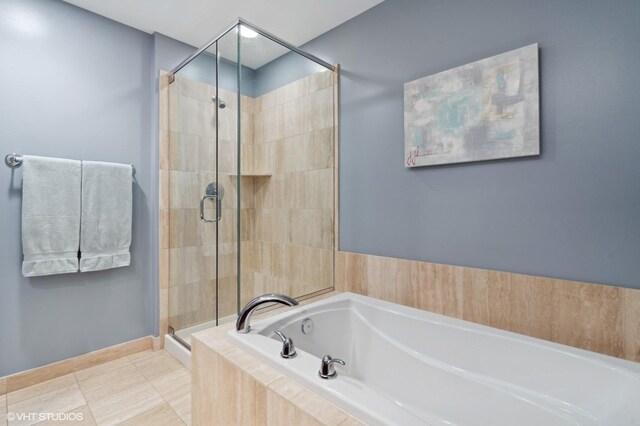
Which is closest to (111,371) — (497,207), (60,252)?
(60,252)

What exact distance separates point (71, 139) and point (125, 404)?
1765mm

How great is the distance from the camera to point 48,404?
5.99 ft

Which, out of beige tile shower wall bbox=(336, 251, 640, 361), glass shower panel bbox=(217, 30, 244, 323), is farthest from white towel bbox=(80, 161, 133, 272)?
beige tile shower wall bbox=(336, 251, 640, 361)

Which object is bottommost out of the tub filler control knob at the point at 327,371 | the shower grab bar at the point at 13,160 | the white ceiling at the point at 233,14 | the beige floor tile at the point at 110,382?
the beige floor tile at the point at 110,382

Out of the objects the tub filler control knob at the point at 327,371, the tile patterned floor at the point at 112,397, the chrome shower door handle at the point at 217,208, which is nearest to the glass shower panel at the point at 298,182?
the chrome shower door handle at the point at 217,208

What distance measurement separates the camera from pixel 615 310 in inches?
50.9

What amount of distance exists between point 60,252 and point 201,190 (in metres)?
0.99

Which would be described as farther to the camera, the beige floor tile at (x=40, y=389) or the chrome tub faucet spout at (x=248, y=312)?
the beige floor tile at (x=40, y=389)

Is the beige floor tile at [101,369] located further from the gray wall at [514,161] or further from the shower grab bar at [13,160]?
the gray wall at [514,161]

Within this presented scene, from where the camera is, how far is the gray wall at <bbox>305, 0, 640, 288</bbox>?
1.29 metres

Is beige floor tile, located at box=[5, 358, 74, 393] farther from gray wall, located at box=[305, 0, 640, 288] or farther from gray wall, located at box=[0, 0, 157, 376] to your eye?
gray wall, located at box=[305, 0, 640, 288]

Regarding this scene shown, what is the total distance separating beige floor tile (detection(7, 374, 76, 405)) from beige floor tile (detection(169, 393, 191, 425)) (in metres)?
0.77

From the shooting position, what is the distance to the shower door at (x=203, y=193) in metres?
1.97

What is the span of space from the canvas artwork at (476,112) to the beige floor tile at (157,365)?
221cm
